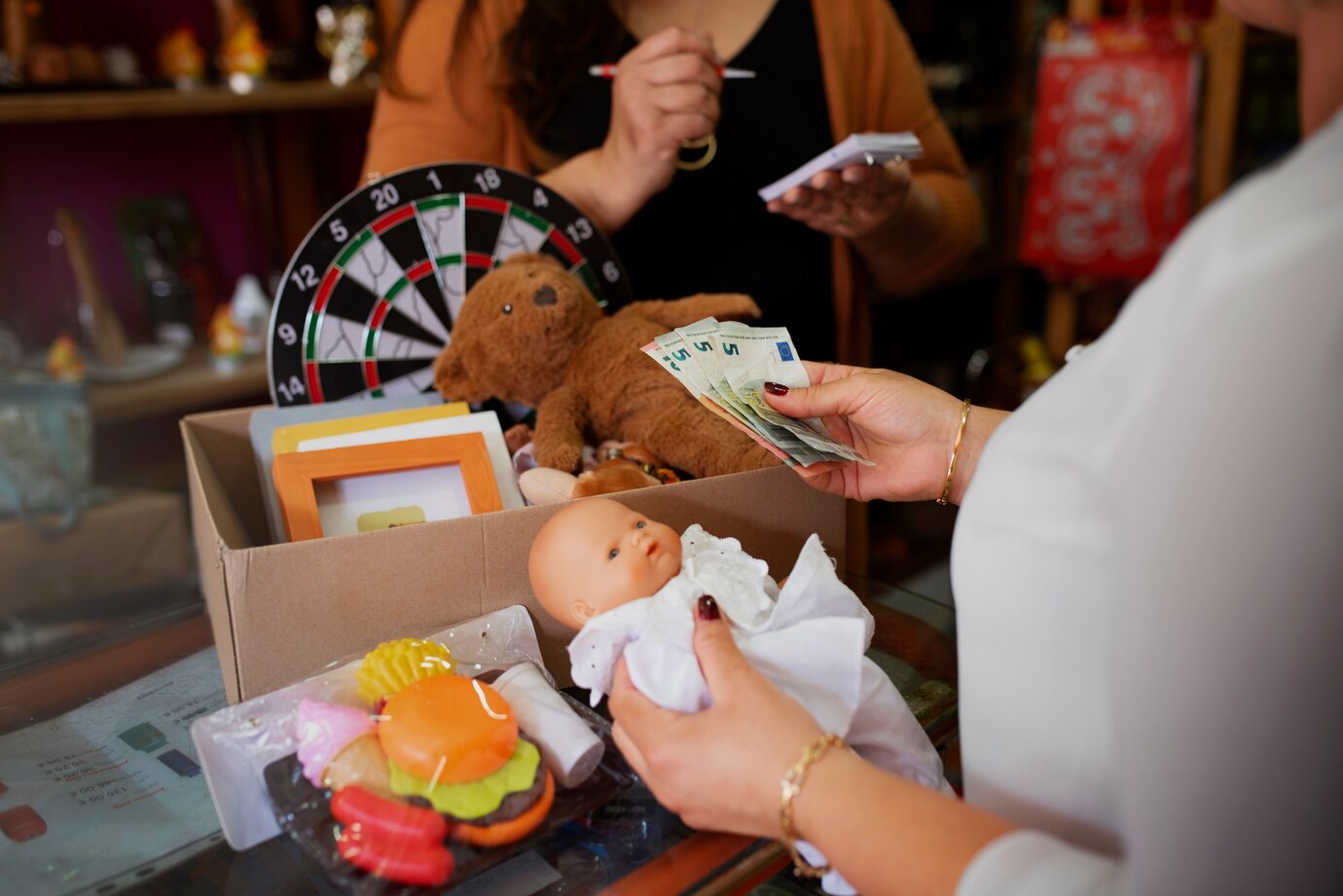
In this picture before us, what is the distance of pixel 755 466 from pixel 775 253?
19.2 inches

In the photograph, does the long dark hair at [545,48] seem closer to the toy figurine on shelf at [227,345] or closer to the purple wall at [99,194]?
the toy figurine on shelf at [227,345]

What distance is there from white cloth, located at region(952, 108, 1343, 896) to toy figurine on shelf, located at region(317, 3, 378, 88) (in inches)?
77.3

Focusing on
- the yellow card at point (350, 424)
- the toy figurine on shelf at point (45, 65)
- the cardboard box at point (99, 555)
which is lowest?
the cardboard box at point (99, 555)

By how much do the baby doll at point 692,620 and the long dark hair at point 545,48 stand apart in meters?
0.66

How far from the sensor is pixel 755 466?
888 millimetres

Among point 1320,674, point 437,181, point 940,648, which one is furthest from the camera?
point 437,181

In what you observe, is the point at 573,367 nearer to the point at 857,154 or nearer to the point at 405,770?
the point at 857,154

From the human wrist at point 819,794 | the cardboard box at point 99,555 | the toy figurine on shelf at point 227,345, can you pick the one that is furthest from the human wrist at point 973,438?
the toy figurine on shelf at point 227,345

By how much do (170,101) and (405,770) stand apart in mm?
1635

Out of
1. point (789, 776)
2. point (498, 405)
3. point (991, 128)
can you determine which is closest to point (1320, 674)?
point (789, 776)

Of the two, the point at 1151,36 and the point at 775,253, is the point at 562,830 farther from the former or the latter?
the point at 1151,36

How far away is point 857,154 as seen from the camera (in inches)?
40.2

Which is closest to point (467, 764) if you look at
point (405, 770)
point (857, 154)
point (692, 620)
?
point (405, 770)

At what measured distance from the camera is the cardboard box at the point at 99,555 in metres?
1.66
